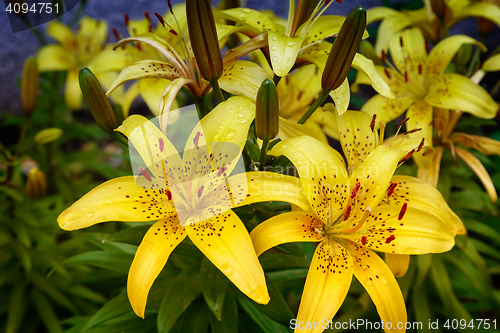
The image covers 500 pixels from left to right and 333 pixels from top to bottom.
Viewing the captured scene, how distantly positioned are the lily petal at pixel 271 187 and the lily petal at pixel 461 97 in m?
0.49

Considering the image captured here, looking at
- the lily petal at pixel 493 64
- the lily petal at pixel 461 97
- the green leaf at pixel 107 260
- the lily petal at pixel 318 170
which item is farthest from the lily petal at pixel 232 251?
the lily petal at pixel 493 64

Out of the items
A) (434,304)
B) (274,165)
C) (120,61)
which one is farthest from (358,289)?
(120,61)

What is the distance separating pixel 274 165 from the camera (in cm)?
57

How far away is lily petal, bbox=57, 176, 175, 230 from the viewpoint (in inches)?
17.5

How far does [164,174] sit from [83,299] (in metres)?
0.88

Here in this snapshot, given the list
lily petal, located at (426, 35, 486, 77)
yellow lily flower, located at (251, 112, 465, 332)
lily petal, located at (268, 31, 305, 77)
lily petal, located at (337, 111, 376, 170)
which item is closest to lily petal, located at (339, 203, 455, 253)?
yellow lily flower, located at (251, 112, 465, 332)

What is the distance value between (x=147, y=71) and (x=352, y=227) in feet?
1.22

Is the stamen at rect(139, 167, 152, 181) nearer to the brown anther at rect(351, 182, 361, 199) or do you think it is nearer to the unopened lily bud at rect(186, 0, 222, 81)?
the unopened lily bud at rect(186, 0, 222, 81)

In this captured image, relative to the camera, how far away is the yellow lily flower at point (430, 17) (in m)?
0.87

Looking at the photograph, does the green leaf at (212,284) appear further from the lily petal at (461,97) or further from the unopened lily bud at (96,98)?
the lily petal at (461,97)

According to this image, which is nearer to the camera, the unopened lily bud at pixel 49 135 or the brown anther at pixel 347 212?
the brown anther at pixel 347 212

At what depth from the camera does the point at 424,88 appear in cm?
86

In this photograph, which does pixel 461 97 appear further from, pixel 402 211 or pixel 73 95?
pixel 73 95

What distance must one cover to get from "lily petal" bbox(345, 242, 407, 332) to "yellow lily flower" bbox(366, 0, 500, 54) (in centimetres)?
65
